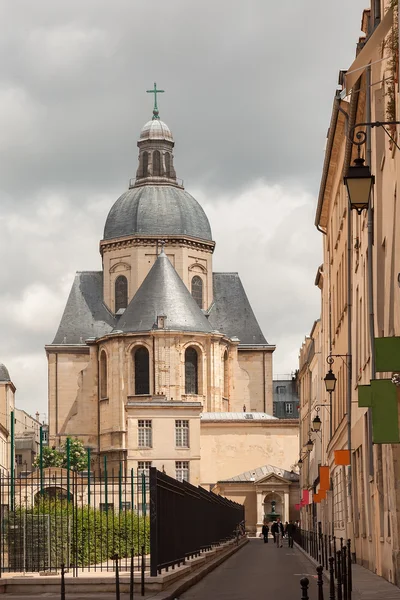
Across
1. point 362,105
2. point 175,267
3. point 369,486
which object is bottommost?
point 369,486

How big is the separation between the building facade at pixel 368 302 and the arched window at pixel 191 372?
6737 cm

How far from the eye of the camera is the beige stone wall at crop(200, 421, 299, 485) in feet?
371

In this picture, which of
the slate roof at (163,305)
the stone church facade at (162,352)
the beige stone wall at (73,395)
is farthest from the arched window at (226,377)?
the beige stone wall at (73,395)

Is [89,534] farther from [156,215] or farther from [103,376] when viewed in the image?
[156,215]

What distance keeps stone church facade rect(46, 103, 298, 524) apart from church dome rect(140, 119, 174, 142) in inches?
8.4

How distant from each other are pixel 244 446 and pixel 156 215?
991 inches

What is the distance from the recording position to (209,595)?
71.8ft

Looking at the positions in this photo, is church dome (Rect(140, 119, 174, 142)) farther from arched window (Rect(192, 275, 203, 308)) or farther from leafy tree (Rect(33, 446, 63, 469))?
leafy tree (Rect(33, 446, 63, 469))

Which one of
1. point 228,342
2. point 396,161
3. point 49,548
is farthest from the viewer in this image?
point 228,342

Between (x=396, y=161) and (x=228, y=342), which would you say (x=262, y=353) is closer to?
(x=228, y=342)

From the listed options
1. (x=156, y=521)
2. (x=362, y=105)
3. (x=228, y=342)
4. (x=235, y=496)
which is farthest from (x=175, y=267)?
(x=156, y=521)

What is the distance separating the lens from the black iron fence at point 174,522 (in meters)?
21.8

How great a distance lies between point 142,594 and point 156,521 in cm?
267

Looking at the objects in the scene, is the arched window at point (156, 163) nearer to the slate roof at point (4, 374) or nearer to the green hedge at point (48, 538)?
the slate roof at point (4, 374)
